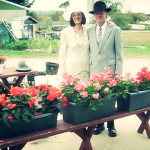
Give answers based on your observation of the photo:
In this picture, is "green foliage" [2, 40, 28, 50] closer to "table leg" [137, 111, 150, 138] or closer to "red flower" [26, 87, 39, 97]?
"table leg" [137, 111, 150, 138]

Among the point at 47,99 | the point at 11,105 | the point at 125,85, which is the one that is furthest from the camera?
the point at 125,85

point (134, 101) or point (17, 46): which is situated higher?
point (134, 101)

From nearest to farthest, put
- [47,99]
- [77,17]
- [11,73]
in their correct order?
[47,99] → [77,17] → [11,73]

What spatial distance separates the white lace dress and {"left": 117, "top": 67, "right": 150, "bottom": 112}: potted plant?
0.56m

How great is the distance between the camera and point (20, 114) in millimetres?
2377

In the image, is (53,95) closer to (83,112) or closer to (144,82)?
(83,112)

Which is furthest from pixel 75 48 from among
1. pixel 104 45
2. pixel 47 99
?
pixel 47 99

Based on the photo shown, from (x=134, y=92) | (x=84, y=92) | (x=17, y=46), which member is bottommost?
(x=17, y=46)

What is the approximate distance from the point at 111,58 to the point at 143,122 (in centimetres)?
98

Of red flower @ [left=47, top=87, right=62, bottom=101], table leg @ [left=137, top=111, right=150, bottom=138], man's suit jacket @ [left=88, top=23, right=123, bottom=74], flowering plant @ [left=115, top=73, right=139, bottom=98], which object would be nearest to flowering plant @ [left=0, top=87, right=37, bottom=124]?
red flower @ [left=47, top=87, right=62, bottom=101]

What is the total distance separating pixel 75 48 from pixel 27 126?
1300 millimetres

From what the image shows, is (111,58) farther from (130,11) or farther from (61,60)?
(130,11)

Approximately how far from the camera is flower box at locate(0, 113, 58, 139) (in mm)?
2394

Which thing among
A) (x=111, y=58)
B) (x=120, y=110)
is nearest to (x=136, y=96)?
(x=120, y=110)
